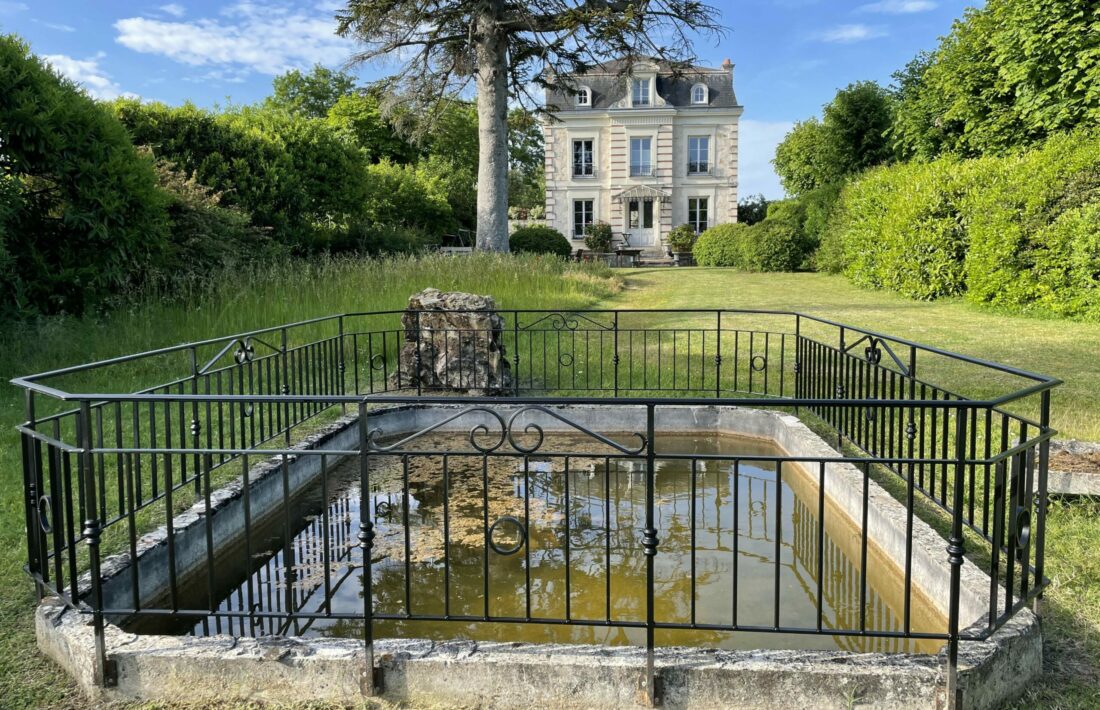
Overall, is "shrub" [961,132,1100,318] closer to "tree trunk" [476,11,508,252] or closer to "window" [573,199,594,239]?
"tree trunk" [476,11,508,252]

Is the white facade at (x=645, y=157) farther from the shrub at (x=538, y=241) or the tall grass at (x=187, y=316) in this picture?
the tall grass at (x=187, y=316)

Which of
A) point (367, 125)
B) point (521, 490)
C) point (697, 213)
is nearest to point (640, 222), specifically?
point (697, 213)

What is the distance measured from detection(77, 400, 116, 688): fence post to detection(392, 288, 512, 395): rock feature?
475 cm

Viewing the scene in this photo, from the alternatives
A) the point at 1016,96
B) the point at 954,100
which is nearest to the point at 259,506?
the point at 1016,96

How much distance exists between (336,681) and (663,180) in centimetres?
3320

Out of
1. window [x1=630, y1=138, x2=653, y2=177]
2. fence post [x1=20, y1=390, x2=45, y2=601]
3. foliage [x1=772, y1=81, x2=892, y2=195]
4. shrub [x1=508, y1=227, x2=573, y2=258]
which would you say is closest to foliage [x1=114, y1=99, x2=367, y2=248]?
shrub [x1=508, y1=227, x2=573, y2=258]

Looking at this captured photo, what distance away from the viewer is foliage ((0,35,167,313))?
330 inches

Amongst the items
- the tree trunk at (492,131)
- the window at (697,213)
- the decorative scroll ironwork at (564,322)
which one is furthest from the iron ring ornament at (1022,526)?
the window at (697,213)

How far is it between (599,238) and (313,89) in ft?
60.2

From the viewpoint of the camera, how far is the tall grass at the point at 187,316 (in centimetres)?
312

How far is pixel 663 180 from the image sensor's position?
3419 centimetres

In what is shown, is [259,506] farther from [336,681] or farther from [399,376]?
[399,376]

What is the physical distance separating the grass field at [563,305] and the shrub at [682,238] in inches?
433

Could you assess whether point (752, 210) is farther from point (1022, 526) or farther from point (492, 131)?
point (1022, 526)
